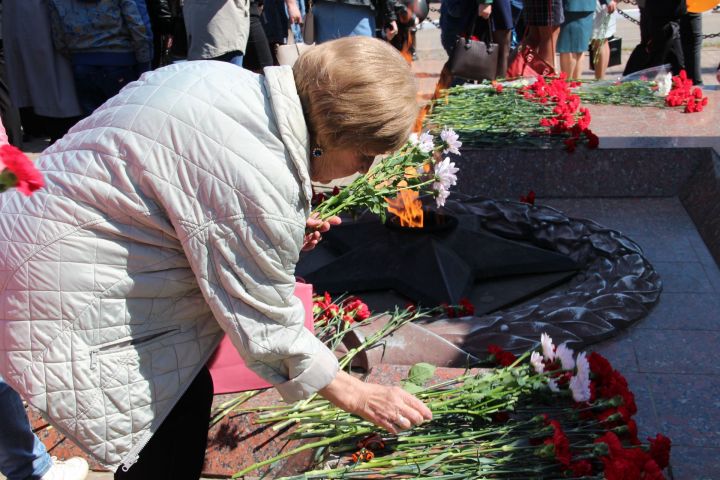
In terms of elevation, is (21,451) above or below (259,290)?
below

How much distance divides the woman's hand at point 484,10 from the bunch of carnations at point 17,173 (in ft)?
17.2

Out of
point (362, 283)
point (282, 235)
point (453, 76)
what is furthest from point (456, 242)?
point (453, 76)

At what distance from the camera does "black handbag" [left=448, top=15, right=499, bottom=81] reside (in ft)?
20.3

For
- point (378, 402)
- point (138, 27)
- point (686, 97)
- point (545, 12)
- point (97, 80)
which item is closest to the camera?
point (378, 402)

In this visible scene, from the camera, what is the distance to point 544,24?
639cm

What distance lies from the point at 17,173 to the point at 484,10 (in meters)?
5.29

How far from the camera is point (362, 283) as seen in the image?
3.58 m

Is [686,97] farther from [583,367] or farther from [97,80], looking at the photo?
[583,367]

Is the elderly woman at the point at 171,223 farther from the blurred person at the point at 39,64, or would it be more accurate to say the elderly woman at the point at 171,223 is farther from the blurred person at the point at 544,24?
the blurred person at the point at 544,24

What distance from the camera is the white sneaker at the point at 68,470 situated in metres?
2.32

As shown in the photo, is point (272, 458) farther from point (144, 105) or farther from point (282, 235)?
point (144, 105)

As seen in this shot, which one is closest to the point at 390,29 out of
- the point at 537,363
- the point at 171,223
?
the point at 537,363

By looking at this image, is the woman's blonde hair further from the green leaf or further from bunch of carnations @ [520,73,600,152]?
bunch of carnations @ [520,73,600,152]

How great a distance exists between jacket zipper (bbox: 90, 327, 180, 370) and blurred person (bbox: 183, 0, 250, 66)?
10.5 feet
